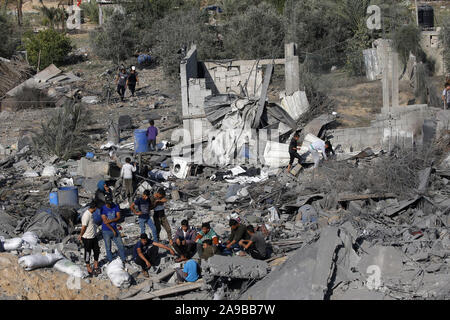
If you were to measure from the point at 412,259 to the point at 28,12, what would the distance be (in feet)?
124

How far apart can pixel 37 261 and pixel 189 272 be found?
2.13 m

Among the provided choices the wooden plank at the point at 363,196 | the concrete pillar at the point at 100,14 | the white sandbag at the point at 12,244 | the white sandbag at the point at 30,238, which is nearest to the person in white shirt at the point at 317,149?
the wooden plank at the point at 363,196

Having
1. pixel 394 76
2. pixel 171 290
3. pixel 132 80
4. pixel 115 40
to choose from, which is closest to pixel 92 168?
pixel 171 290

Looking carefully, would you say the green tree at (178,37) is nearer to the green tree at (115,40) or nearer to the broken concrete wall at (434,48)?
the green tree at (115,40)

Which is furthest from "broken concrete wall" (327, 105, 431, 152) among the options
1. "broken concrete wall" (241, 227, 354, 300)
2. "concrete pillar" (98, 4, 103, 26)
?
"concrete pillar" (98, 4, 103, 26)

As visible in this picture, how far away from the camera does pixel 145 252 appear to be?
938 centimetres

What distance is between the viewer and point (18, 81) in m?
24.4

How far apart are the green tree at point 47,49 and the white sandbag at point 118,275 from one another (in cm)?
1981

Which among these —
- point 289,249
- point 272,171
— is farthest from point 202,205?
point 289,249

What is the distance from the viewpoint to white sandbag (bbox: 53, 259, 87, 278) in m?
9.03

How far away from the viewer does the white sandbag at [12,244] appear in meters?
9.70

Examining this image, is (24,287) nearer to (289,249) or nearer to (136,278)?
(136,278)

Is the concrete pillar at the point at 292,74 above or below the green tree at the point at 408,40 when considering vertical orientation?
below

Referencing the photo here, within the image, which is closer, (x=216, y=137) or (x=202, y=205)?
(x=202, y=205)
